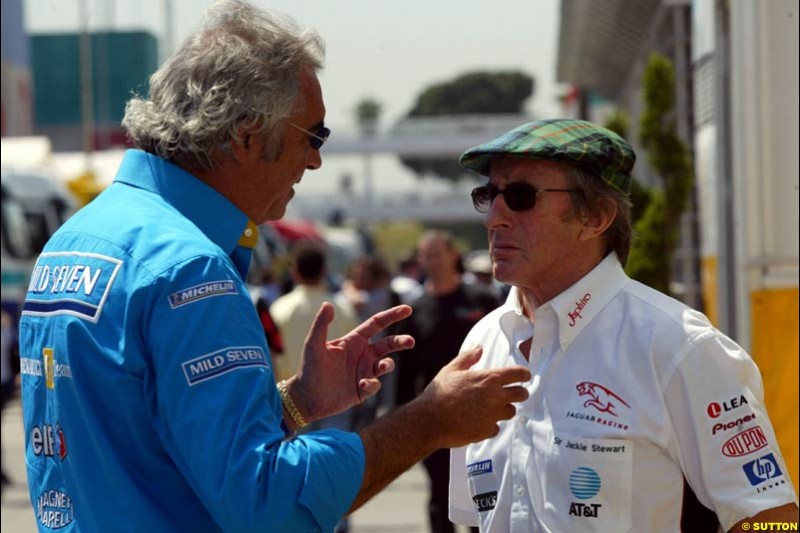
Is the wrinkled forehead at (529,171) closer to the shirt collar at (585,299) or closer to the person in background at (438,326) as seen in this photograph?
the shirt collar at (585,299)

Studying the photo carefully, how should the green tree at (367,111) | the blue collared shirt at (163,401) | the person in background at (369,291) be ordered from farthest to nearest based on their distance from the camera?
1. the green tree at (367,111)
2. the person in background at (369,291)
3. the blue collared shirt at (163,401)

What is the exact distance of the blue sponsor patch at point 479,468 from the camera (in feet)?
10.7

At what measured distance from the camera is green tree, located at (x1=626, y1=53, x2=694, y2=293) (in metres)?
7.84

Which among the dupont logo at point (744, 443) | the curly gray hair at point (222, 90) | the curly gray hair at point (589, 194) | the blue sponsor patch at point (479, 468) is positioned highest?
the curly gray hair at point (222, 90)

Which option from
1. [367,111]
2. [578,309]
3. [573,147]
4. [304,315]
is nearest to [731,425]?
[578,309]

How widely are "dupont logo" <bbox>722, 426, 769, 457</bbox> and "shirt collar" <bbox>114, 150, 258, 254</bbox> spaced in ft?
3.74

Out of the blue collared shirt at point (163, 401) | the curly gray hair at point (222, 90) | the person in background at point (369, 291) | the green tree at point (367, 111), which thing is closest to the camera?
the blue collared shirt at point (163, 401)

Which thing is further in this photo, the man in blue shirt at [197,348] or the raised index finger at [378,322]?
the raised index finger at [378,322]

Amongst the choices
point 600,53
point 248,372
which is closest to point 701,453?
point 248,372

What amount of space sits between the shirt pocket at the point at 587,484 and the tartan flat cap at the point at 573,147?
0.66m

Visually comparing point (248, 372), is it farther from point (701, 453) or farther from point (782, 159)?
point (782, 159)

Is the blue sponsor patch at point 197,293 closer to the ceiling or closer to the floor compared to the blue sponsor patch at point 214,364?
closer to the ceiling

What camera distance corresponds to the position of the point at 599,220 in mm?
3340

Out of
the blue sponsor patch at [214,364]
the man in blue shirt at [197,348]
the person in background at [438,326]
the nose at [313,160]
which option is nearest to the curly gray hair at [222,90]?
the man in blue shirt at [197,348]
